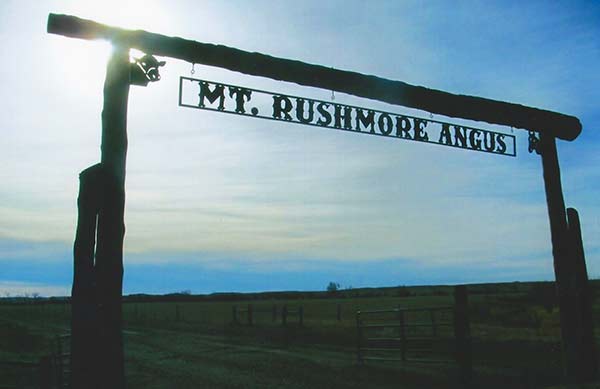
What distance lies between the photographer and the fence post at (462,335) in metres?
12.4

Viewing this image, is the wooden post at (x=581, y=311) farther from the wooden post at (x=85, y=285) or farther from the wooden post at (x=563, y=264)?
the wooden post at (x=85, y=285)

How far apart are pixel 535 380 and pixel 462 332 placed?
168 centimetres

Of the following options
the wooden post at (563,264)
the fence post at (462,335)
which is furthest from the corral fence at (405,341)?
the wooden post at (563,264)

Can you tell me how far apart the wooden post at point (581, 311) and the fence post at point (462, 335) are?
256 cm

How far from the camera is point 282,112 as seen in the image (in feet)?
28.2

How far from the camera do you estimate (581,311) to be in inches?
Answer: 412

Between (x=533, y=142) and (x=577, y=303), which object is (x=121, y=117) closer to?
(x=533, y=142)

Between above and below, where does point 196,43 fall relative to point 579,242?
above

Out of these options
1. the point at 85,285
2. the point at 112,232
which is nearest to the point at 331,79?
the point at 112,232

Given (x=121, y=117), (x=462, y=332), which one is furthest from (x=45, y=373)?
(x=462, y=332)

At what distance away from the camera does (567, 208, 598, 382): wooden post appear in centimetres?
1022

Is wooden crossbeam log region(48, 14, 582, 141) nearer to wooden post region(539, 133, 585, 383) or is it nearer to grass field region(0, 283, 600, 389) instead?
wooden post region(539, 133, 585, 383)

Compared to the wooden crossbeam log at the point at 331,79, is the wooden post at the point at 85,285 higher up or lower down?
lower down

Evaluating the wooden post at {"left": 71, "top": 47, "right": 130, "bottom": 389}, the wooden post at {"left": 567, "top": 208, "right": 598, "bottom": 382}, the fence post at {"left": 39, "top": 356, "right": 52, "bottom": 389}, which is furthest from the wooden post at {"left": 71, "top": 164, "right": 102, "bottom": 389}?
the wooden post at {"left": 567, "top": 208, "right": 598, "bottom": 382}
